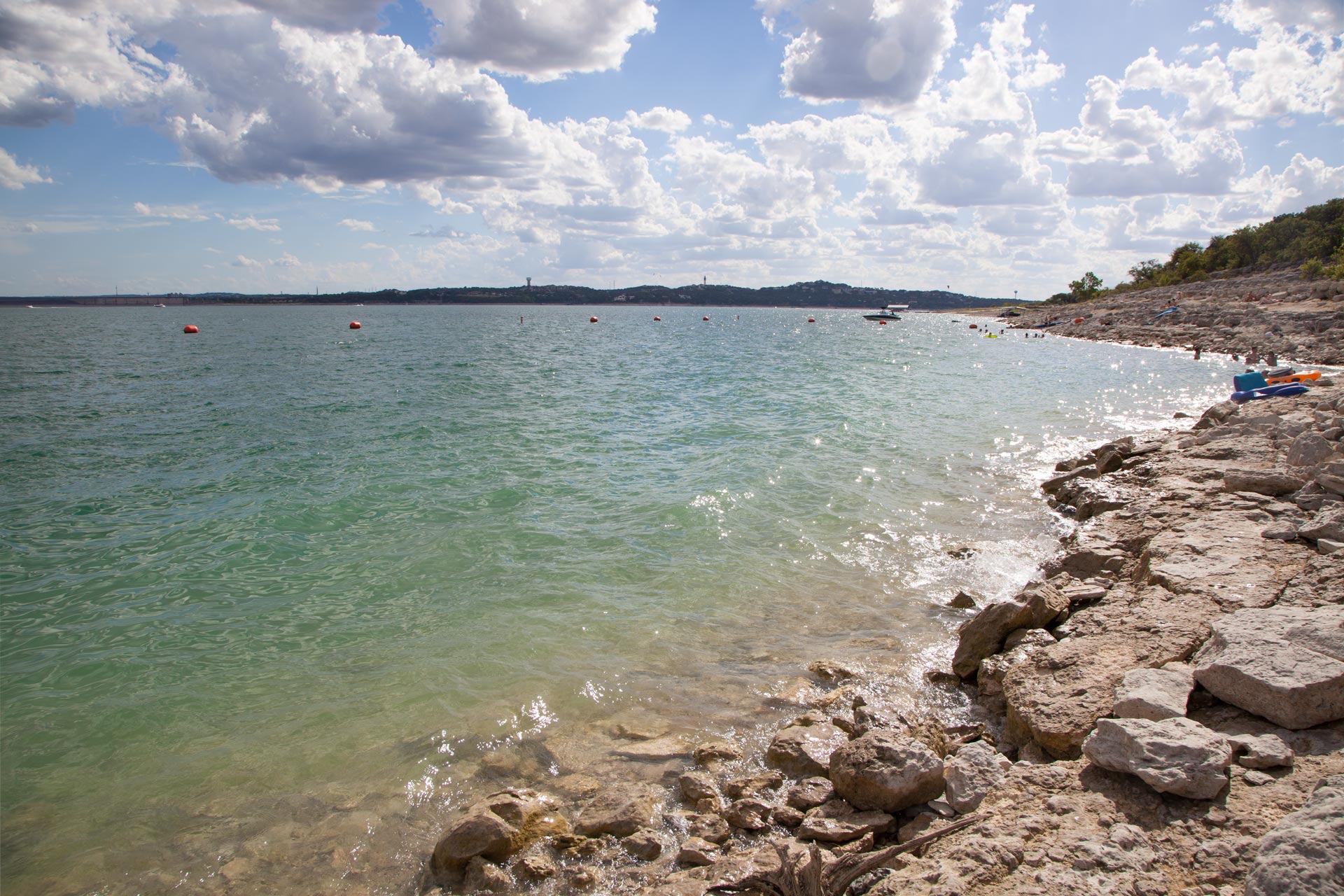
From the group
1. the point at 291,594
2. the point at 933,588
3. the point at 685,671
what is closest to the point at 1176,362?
the point at 933,588

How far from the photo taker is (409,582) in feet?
37.0

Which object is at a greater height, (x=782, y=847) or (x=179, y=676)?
(x=782, y=847)

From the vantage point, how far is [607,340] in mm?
83812

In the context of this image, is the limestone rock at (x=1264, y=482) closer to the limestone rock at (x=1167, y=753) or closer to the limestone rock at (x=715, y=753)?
the limestone rock at (x=1167, y=753)

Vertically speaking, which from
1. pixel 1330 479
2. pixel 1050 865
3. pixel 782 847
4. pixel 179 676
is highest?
pixel 1330 479

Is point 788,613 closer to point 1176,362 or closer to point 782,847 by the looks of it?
point 782,847

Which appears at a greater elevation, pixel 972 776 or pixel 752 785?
pixel 972 776

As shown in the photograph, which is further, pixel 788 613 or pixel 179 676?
pixel 788 613

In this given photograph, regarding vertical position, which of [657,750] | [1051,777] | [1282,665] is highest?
[1282,665]

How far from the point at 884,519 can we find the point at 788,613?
202 inches

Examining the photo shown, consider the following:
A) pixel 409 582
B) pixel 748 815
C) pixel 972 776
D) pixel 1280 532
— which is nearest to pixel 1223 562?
pixel 1280 532

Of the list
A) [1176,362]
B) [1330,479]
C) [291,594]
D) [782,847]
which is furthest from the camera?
[1176,362]

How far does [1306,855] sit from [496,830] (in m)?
5.09

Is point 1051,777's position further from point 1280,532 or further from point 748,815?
point 1280,532
